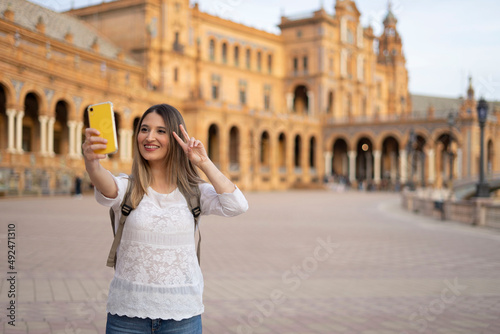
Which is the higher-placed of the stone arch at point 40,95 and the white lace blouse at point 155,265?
the stone arch at point 40,95

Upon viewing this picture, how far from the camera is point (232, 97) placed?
61.2m

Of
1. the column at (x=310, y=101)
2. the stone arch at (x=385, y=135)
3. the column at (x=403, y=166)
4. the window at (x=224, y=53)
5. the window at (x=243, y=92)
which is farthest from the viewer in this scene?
the column at (x=310, y=101)

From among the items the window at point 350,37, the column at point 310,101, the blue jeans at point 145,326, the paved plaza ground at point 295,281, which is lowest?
the paved plaza ground at point 295,281

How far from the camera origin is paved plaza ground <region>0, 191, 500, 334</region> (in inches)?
230

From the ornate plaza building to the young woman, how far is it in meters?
23.9

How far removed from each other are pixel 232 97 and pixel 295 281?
53.8m

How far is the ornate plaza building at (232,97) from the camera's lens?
3170 centimetres

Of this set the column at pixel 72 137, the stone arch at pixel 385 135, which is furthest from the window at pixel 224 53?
the column at pixel 72 137

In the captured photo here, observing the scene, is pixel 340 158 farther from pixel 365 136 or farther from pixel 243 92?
pixel 243 92

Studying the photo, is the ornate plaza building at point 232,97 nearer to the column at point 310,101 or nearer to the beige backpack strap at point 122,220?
the column at point 310,101

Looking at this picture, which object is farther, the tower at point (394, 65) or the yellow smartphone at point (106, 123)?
the tower at point (394, 65)

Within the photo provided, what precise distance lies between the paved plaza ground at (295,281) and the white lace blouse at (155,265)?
152 centimetres

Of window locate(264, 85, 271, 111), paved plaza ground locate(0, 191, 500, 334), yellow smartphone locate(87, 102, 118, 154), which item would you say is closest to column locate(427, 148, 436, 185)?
window locate(264, 85, 271, 111)

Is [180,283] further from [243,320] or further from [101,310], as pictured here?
[101,310]
